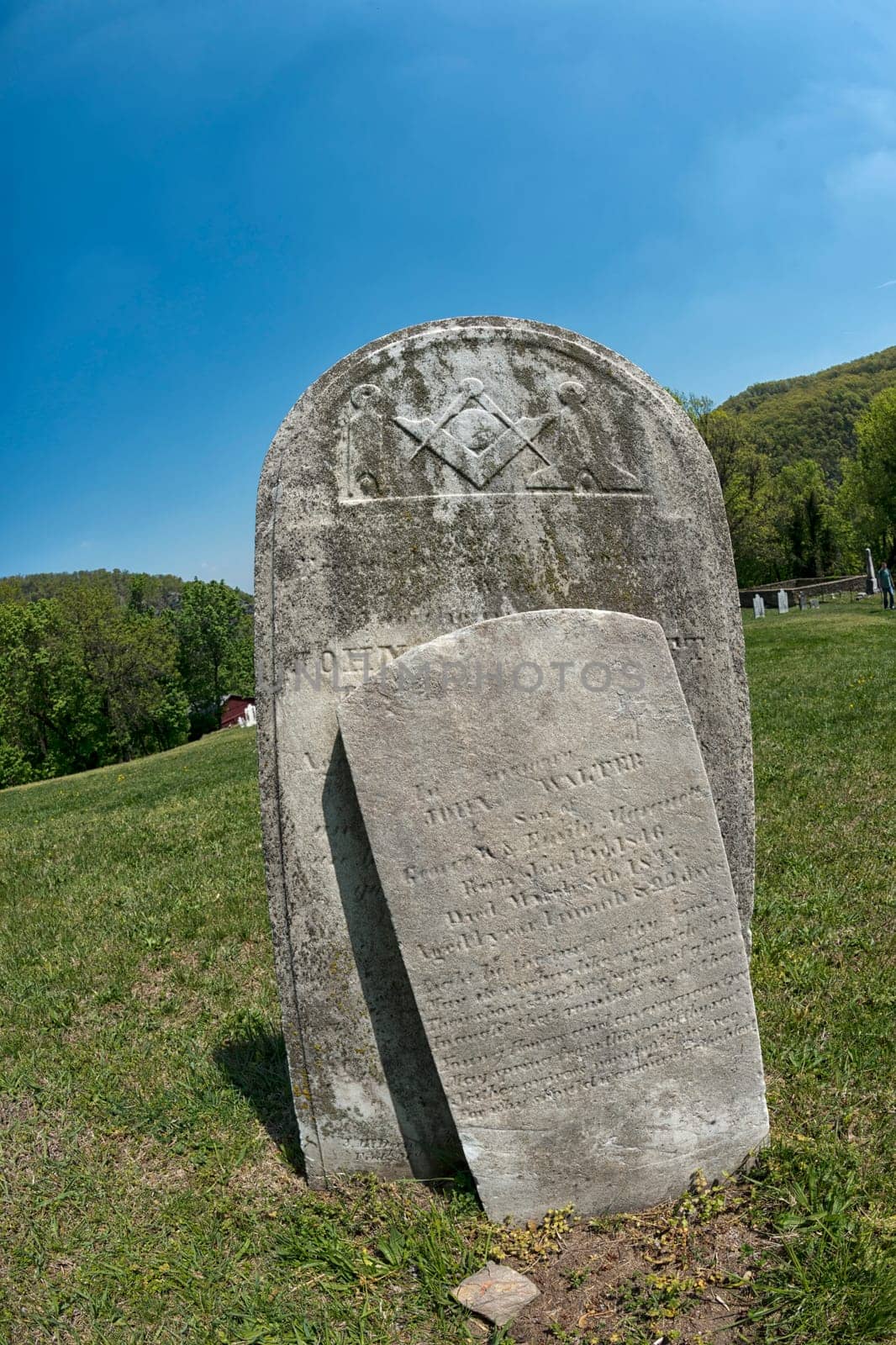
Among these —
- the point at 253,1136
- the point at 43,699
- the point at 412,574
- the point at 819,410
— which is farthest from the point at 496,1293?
the point at 819,410

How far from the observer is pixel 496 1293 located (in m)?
2.56

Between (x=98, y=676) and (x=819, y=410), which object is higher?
(x=819, y=410)

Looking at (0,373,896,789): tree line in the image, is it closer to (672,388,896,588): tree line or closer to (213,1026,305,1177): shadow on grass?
(672,388,896,588): tree line

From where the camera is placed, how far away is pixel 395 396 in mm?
3082

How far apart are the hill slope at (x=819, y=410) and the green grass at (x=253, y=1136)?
230 ft

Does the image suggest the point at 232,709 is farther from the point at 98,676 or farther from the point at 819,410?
the point at 819,410

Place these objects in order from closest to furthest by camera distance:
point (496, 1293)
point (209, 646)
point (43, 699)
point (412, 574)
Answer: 1. point (496, 1293)
2. point (412, 574)
3. point (43, 699)
4. point (209, 646)

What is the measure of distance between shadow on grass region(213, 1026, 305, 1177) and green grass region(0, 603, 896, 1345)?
1 centimetres

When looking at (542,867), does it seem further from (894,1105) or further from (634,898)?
(894,1105)

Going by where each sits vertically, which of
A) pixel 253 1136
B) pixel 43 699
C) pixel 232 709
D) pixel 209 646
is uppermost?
pixel 209 646

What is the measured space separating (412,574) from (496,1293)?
2272 millimetres

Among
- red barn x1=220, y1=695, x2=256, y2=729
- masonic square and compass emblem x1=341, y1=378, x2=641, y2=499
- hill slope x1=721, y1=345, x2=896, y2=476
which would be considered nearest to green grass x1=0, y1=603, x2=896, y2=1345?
masonic square and compass emblem x1=341, y1=378, x2=641, y2=499

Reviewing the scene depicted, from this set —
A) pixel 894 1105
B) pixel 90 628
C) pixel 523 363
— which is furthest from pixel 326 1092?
pixel 90 628

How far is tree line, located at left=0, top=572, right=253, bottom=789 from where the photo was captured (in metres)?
42.6
